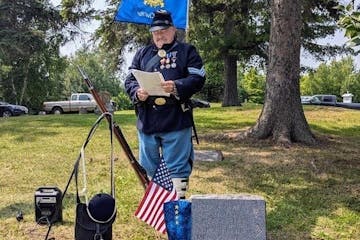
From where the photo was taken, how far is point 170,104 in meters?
3.39

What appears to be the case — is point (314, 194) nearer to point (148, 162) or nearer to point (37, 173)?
point (148, 162)

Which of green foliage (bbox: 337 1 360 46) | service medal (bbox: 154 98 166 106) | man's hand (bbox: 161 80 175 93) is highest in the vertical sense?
green foliage (bbox: 337 1 360 46)

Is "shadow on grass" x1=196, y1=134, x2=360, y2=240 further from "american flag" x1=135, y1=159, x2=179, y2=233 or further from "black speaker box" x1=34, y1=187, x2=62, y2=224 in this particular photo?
"black speaker box" x1=34, y1=187, x2=62, y2=224

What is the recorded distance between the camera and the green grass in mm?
3930

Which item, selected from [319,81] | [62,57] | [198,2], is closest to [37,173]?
[198,2]

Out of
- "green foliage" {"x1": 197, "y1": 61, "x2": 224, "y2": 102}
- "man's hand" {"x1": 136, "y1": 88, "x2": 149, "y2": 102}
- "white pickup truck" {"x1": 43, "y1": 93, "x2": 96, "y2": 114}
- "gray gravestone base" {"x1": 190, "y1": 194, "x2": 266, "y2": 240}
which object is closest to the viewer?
"gray gravestone base" {"x1": 190, "y1": 194, "x2": 266, "y2": 240}

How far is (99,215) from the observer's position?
9.86 ft

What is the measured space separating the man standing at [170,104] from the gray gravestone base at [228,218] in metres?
0.50

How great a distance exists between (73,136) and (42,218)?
20.0 ft

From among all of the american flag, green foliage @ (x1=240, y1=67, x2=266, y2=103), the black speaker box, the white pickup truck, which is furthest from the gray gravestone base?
green foliage @ (x1=240, y1=67, x2=266, y2=103)

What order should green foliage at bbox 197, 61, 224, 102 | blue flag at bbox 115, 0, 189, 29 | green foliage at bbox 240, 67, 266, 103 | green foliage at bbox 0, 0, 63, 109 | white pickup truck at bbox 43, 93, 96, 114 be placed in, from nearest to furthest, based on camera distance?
blue flag at bbox 115, 0, 189, 29, green foliage at bbox 0, 0, 63, 109, white pickup truck at bbox 43, 93, 96, 114, green foliage at bbox 197, 61, 224, 102, green foliage at bbox 240, 67, 266, 103

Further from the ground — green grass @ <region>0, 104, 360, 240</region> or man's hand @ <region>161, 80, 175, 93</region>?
man's hand @ <region>161, 80, 175, 93</region>

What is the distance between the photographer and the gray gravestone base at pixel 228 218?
2.93 metres

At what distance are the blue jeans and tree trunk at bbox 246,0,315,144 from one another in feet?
14.6
